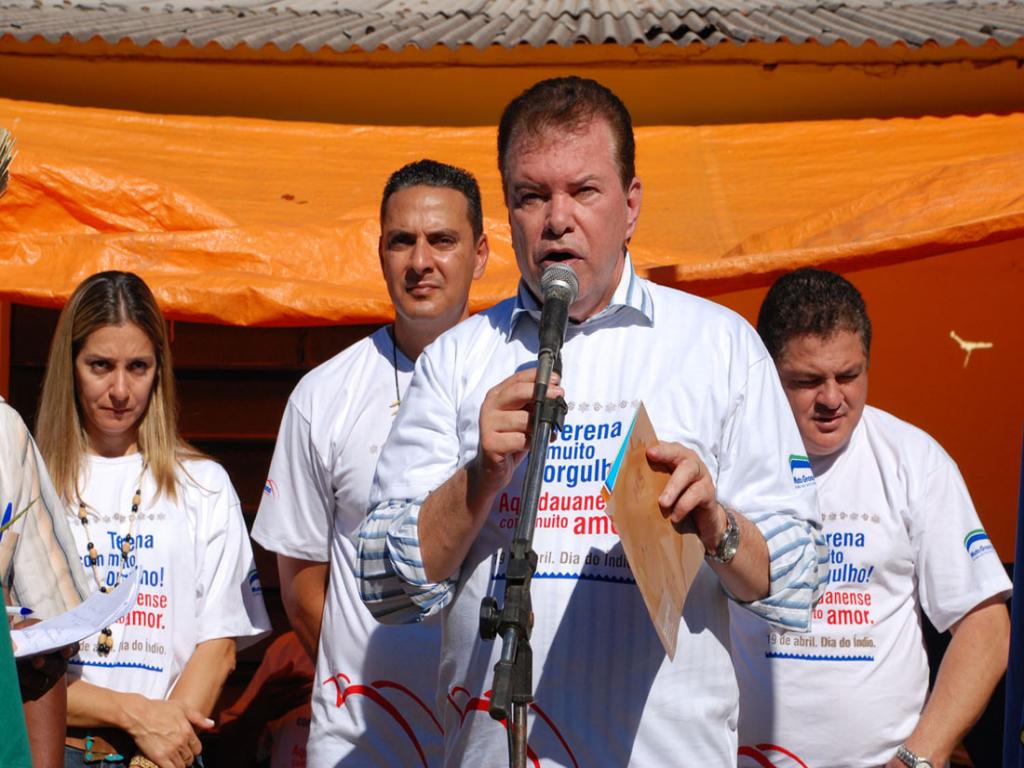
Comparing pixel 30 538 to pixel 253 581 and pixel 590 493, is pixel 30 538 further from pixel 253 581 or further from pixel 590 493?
pixel 253 581

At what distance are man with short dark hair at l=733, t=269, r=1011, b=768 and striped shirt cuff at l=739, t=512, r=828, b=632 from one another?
97cm

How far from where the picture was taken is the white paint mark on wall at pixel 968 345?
208 inches

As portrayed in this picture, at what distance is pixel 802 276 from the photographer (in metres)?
3.68

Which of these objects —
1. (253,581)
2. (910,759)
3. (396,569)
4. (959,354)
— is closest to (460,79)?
(959,354)

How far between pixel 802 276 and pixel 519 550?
1926mm

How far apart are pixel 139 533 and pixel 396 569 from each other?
1689 mm

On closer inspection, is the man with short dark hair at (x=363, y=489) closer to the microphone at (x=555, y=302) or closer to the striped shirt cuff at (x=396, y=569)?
the striped shirt cuff at (x=396, y=569)

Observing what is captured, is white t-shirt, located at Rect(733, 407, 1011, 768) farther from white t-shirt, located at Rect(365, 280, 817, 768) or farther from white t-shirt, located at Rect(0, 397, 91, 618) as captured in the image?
white t-shirt, located at Rect(0, 397, 91, 618)

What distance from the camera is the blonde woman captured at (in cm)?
369

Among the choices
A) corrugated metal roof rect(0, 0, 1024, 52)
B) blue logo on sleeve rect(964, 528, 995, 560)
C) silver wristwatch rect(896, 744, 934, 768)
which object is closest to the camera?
silver wristwatch rect(896, 744, 934, 768)

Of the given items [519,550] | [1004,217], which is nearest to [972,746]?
[1004,217]

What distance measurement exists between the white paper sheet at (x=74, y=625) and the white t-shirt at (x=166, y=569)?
1356 mm

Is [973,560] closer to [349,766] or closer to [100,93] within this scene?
[349,766]

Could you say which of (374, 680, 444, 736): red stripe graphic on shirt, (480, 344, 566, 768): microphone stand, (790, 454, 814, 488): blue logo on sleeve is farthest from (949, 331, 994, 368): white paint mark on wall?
(480, 344, 566, 768): microphone stand
